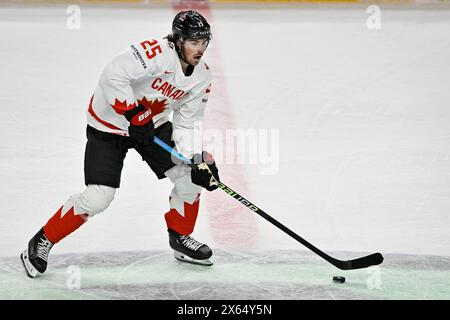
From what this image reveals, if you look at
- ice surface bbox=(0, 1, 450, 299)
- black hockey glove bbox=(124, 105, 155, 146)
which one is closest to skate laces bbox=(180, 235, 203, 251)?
ice surface bbox=(0, 1, 450, 299)

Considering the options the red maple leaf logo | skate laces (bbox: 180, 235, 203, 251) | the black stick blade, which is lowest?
the black stick blade

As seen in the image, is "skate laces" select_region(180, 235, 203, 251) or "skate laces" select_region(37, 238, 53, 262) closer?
"skate laces" select_region(37, 238, 53, 262)

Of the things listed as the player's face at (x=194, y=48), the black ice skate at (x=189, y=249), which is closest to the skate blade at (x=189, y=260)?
the black ice skate at (x=189, y=249)

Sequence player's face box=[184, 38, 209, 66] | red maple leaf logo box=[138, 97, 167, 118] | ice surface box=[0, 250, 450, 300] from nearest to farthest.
Answer: ice surface box=[0, 250, 450, 300]
player's face box=[184, 38, 209, 66]
red maple leaf logo box=[138, 97, 167, 118]

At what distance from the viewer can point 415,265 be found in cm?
430

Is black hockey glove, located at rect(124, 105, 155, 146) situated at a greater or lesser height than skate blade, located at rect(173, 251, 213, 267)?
greater

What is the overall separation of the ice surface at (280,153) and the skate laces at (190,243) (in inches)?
4.5

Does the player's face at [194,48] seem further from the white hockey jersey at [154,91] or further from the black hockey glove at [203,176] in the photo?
the black hockey glove at [203,176]

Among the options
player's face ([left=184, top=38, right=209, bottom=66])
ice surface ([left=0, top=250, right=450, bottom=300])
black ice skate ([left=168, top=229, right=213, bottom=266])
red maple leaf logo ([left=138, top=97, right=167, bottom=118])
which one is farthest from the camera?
black ice skate ([left=168, top=229, right=213, bottom=266])

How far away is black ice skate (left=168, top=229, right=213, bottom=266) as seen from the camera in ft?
14.2

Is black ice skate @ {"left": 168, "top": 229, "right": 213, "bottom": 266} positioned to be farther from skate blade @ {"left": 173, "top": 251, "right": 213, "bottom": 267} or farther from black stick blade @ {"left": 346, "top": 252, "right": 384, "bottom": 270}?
black stick blade @ {"left": 346, "top": 252, "right": 384, "bottom": 270}

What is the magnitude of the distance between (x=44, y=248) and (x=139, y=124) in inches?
25.6
